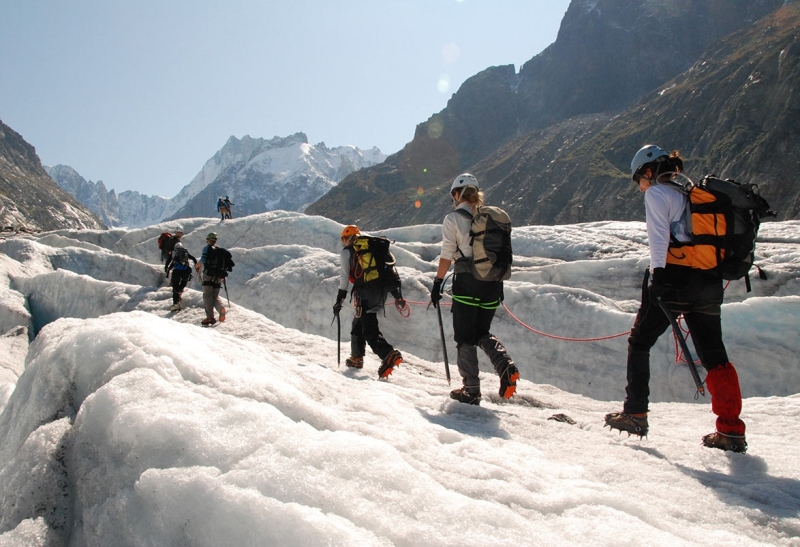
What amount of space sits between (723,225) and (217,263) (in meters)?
11.2

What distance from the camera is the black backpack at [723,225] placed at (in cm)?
403

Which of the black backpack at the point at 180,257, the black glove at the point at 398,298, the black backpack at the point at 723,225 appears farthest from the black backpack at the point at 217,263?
the black backpack at the point at 723,225

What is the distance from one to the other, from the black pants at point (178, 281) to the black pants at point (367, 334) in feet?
23.7

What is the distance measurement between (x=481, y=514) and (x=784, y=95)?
106 m

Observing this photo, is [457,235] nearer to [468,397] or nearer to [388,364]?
[468,397]

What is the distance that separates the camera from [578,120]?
15888 cm

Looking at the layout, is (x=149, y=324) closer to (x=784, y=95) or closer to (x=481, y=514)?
(x=481, y=514)

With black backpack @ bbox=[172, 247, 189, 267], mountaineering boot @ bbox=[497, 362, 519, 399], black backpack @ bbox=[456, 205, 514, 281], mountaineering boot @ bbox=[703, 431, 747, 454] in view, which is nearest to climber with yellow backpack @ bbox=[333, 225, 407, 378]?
black backpack @ bbox=[456, 205, 514, 281]

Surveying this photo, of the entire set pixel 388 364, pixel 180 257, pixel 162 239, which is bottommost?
pixel 388 364

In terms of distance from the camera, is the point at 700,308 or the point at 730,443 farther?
the point at 700,308

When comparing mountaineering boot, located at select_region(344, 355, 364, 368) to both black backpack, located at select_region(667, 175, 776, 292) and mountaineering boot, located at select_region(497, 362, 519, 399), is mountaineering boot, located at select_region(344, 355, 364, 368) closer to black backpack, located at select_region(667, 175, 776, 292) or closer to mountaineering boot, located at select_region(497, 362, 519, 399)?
mountaineering boot, located at select_region(497, 362, 519, 399)

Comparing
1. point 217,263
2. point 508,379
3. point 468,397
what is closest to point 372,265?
point 468,397

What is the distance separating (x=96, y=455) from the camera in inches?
101

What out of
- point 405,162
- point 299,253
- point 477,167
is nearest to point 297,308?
point 299,253
